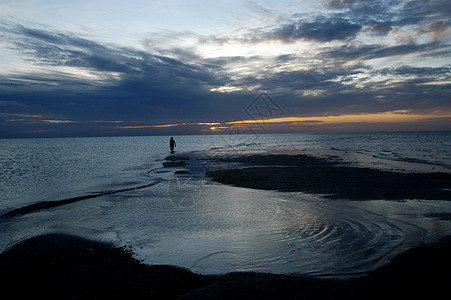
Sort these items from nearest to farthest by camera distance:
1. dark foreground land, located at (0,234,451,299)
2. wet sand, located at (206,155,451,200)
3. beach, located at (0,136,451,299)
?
dark foreground land, located at (0,234,451,299)
beach, located at (0,136,451,299)
wet sand, located at (206,155,451,200)

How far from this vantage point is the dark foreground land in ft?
18.4

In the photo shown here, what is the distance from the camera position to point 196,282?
621 centimetres

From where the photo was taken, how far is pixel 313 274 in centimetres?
645

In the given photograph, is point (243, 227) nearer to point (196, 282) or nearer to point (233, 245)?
point (233, 245)

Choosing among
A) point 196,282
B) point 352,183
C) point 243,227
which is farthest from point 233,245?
point 352,183

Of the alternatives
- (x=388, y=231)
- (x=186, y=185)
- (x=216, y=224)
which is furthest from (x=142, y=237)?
(x=186, y=185)

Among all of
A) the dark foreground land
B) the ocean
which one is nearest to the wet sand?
the ocean

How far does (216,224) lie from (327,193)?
857 cm

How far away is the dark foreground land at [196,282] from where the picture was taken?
560 centimetres

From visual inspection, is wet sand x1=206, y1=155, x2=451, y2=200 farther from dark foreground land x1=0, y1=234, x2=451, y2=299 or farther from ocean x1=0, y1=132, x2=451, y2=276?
dark foreground land x1=0, y1=234, x2=451, y2=299

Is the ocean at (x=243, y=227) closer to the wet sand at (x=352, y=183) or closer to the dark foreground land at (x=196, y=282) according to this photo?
the dark foreground land at (x=196, y=282)

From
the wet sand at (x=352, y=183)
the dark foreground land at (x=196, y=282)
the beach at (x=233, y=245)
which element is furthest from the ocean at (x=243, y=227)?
the wet sand at (x=352, y=183)

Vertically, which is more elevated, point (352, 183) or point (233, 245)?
point (233, 245)

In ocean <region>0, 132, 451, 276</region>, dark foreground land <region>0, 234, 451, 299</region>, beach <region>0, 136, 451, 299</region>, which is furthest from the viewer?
ocean <region>0, 132, 451, 276</region>
